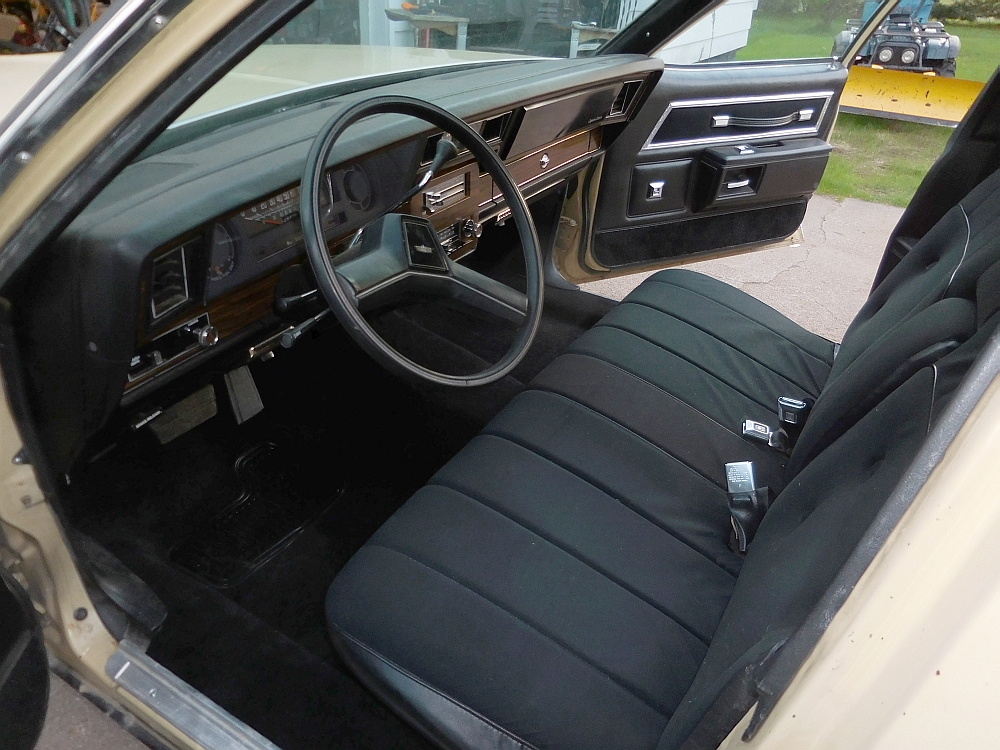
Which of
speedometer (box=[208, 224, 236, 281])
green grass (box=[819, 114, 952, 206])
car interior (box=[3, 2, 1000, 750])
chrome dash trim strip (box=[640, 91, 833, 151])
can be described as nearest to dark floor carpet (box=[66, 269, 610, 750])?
car interior (box=[3, 2, 1000, 750])

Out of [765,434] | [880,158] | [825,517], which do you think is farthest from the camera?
[880,158]

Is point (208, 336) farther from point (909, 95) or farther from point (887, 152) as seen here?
point (887, 152)

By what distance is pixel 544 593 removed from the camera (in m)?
1.03

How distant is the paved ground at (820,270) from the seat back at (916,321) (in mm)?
1460

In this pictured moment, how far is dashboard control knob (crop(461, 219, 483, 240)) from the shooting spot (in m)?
1.78

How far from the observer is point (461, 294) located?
1.37 m

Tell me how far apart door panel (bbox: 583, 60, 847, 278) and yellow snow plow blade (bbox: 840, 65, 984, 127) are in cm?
266

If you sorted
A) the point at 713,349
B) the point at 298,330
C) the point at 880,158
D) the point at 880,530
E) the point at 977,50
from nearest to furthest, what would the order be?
the point at 880,530 → the point at 298,330 → the point at 713,349 → the point at 977,50 → the point at 880,158

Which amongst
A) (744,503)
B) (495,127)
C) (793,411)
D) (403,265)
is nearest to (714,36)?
(495,127)

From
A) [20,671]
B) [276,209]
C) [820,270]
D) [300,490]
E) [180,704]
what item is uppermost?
[276,209]

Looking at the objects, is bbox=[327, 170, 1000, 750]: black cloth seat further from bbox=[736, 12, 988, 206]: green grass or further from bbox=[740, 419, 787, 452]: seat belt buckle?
bbox=[736, 12, 988, 206]: green grass

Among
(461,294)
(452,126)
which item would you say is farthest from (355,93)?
(461,294)

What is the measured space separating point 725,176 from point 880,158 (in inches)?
142

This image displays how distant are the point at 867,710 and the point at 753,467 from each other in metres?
0.79
